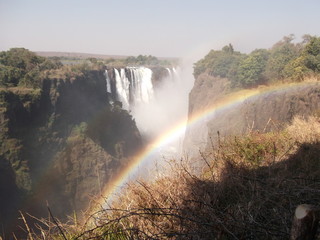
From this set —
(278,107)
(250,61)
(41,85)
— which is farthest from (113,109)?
(278,107)

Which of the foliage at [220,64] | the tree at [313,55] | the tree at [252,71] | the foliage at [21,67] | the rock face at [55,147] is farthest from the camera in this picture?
the foliage at [220,64]

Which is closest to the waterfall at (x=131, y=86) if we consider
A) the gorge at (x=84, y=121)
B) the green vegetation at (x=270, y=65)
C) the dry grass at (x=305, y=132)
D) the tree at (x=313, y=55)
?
the gorge at (x=84, y=121)

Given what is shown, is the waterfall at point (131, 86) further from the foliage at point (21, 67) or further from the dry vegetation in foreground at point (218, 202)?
the dry vegetation in foreground at point (218, 202)

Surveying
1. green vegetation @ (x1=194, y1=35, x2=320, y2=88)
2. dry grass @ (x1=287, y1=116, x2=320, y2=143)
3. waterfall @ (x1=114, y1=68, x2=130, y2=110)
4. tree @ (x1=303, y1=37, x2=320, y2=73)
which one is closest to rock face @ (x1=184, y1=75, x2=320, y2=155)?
green vegetation @ (x1=194, y1=35, x2=320, y2=88)

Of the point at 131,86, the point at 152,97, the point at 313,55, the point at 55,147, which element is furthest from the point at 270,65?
the point at 152,97

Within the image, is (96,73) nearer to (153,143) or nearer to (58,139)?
(58,139)

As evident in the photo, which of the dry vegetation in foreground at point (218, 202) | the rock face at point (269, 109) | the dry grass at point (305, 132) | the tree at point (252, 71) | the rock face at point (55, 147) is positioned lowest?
the rock face at point (55, 147)

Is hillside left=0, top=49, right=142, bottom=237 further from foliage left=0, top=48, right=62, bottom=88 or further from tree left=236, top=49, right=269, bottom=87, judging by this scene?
tree left=236, top=49, right=269, bottom=87
